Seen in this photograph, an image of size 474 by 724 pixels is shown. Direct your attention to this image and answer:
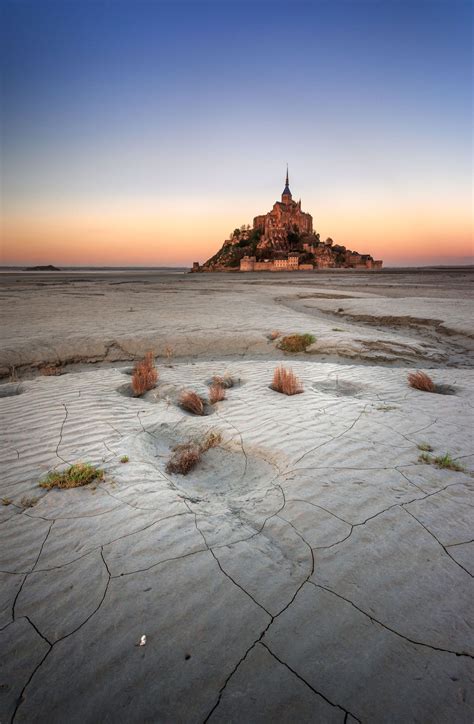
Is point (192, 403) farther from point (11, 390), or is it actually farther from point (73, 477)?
point (11, 390)

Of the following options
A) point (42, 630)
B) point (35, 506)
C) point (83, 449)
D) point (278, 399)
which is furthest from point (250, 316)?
point (42, 630)

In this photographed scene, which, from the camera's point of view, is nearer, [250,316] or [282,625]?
[282,625]

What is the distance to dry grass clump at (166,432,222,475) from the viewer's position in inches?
149

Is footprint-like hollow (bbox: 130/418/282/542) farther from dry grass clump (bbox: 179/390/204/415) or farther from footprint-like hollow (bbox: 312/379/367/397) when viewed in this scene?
footprint-like hollow (bbox: 312/379/367/397)

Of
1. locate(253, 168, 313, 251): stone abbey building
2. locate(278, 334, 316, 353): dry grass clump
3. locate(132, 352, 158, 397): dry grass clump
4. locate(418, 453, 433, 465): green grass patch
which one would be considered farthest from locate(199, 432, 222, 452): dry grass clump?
locate(253, 168, 313, 251): stone abbey building

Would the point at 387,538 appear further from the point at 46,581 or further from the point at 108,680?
the point at 46,581

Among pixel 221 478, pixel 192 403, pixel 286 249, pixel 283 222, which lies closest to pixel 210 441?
pixel 221 478

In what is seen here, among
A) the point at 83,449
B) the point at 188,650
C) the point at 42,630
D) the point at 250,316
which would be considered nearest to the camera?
the point at 188,650

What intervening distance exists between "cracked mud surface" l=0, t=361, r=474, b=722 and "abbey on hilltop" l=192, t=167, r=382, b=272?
10218 cm

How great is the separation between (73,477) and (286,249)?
389ft

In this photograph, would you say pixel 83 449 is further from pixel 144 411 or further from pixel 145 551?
pixel 145 551

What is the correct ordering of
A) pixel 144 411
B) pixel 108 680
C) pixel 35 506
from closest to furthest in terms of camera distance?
pixel 108 680
pixel 35 506
pixel 144 411

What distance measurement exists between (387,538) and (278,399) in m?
3.10

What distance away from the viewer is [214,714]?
61.4 inches
